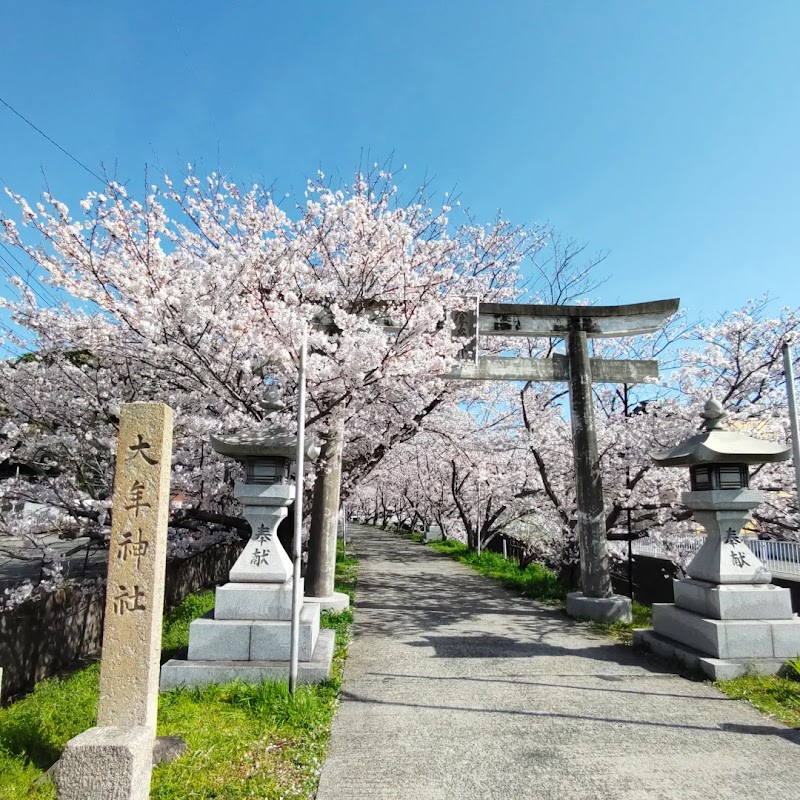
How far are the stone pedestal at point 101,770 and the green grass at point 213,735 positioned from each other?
0.34 m

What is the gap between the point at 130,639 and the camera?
3746mm

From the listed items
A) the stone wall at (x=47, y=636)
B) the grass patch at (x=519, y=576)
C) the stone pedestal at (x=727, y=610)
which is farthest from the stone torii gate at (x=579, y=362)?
the stone wall at (x=47, y=636)

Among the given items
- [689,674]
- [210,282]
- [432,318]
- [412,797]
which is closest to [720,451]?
[689,674]

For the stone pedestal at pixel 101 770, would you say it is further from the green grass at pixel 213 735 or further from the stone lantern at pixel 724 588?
the stone lantern at pixel 724 588

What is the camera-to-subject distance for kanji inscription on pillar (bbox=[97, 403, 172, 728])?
3703mm

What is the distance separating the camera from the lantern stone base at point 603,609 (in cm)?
912

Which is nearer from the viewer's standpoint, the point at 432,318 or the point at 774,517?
the point at 432,318

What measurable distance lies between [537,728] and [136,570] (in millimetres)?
3641

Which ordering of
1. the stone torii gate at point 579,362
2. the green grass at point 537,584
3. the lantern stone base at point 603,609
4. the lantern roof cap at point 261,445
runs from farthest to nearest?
the stone torii gate at point 579,362 → the lantern stone base at point 603,609 → the green grass at point 537,584 → the lantern roof cap at point 261,445

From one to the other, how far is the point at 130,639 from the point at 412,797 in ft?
7.24

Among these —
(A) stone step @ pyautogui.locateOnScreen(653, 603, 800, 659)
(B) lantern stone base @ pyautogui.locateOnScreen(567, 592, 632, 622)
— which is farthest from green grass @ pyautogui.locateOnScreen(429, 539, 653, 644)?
(A) stone step @ pyautogui.locateOnScreen(653, 603, 800, 659)

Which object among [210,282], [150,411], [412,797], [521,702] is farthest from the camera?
[210,282]

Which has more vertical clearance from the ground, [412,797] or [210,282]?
[210,282]

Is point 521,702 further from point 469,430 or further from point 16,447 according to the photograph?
point 469,430
